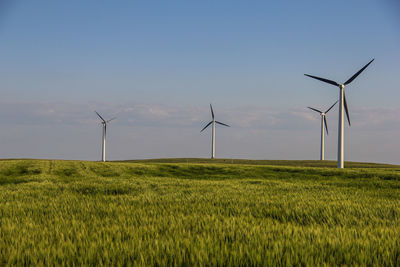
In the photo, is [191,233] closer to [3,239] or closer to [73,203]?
[3,239]

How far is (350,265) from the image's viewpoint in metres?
5.23

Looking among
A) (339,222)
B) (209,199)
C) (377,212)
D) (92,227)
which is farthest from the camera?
(209,199)

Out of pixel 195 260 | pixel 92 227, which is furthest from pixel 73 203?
pixel 195 260

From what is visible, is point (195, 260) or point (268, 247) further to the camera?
point (268, 247)

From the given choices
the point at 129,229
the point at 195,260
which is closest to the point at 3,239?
the point at 129,229

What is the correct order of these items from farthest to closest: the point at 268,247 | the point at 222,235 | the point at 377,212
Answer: the point at 377,212 < the point at 222,235 < the point at 268,247

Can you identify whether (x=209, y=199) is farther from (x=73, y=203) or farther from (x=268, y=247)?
(x=268, y=247)

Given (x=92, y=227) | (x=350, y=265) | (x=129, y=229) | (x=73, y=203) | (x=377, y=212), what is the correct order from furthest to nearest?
(x=73, y=203), (x=377, y=212), (x=92, y=227), (x=129, y=229), (x=350, y=265)

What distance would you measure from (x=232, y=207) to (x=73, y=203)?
6.04 metres

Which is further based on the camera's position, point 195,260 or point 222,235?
point 222,235

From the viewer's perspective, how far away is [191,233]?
7.39 meters

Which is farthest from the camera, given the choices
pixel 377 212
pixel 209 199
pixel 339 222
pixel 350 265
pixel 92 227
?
pixel 209 199

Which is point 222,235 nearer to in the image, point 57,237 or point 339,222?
point 57,237

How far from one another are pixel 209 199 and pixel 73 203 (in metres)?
5.31
